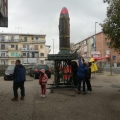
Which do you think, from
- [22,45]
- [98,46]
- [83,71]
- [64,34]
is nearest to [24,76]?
[83,71]

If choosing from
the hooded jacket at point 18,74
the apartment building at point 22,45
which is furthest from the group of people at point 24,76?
the apartment building at point 22,45

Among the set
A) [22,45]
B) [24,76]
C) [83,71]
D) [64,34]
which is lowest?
[24,76]

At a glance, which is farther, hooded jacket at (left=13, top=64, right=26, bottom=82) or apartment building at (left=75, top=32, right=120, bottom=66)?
apartment building at (left=75, top=32, right=120, bottom=66)

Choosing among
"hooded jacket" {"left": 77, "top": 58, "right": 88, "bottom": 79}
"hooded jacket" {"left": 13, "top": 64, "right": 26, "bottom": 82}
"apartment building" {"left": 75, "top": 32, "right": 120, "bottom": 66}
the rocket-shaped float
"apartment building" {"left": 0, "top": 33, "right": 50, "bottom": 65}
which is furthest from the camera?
"apartment building" {"left": 0, "top": 33, "right": 50, "bottom": 65}

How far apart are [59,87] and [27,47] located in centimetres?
7063

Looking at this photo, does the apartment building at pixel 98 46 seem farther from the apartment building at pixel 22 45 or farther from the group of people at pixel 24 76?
the group of people at pixel 24 76

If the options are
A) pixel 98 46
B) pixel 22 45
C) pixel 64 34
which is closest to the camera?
pixel 64 34

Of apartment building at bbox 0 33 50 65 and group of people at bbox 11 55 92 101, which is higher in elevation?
apartment building at bbox 0 33 50 65

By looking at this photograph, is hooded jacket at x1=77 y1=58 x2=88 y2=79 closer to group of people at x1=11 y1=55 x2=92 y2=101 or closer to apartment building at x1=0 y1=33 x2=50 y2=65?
group of people at x1=11 y1=55 x2=92 y2=101

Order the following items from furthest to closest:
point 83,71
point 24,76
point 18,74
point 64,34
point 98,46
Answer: point 98,46 < point 64,34 < point 83,71 < point 24,76 < point 18,74

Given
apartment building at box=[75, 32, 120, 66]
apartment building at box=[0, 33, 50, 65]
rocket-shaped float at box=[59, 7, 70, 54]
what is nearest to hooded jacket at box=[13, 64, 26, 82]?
rocket-shaped float at box=[59, 7, 70, 54]

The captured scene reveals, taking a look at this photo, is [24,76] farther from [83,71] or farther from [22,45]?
[22,45]

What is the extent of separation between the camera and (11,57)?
7775 centimetres

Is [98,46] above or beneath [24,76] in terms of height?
above
